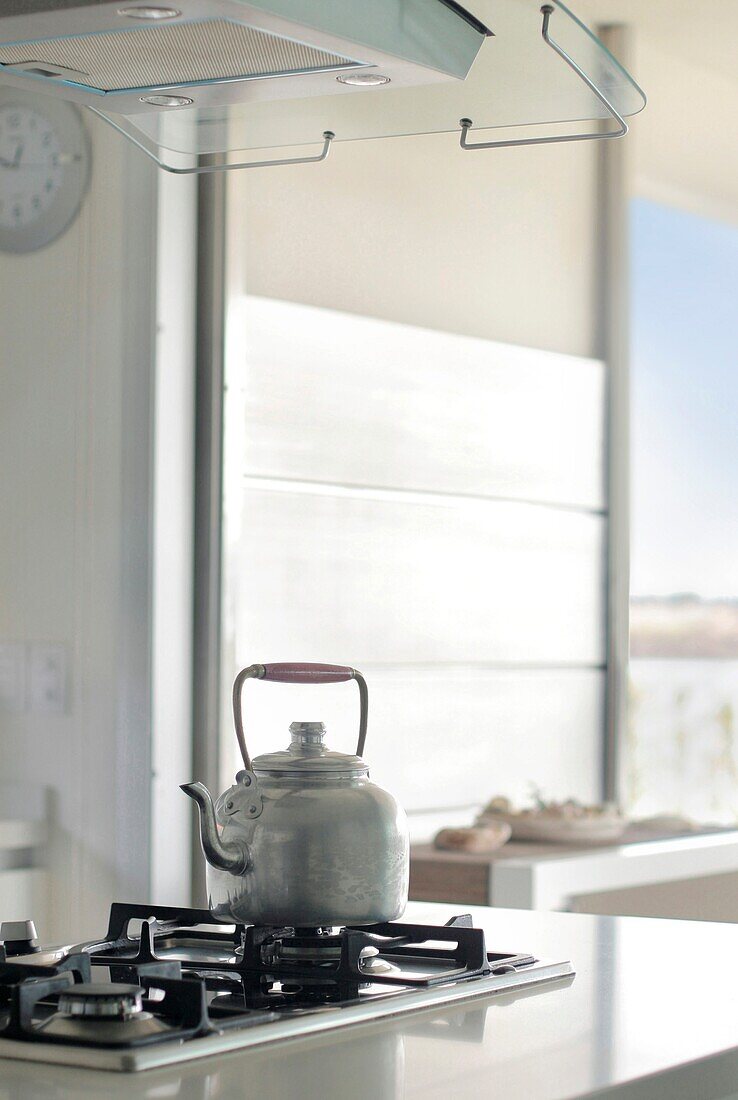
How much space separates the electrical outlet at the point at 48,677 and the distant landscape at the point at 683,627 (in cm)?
148

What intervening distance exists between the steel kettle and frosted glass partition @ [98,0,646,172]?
1.83ft

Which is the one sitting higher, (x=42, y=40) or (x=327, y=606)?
(x=42, y=40)

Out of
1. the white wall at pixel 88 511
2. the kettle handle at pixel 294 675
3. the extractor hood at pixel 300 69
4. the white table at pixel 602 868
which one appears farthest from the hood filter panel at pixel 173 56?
the white table at pixel 602 868

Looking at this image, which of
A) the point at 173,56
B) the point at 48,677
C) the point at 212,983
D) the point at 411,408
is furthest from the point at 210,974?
the point at 411,408

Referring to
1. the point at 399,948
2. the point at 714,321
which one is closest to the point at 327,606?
the point at 714,321

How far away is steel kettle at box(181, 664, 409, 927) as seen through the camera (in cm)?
113

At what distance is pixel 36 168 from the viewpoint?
285 cm

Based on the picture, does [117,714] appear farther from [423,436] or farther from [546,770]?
[546,770]

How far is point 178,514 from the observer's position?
2.83 metres

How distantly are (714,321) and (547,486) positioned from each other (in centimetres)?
75

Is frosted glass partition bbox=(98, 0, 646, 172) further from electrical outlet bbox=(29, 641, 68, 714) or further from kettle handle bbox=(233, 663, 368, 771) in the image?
electrical outlet bbox=(29, 641, 68, 714)

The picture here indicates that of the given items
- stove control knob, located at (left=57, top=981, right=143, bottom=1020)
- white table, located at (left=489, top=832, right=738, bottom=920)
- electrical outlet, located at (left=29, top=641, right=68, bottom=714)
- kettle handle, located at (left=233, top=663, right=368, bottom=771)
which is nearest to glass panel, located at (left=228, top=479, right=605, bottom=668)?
electrical outlet, located at (left=29, top=641, right=68, bottom=714)

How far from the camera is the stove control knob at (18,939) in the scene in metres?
1.25

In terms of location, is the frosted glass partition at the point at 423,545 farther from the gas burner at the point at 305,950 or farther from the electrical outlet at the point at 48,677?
the gas burner at the point at 305,950
